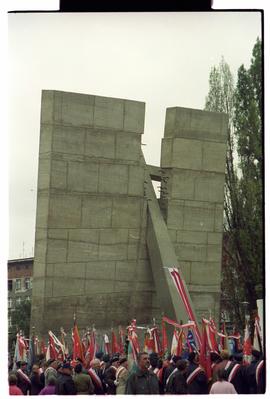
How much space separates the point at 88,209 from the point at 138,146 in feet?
4.17

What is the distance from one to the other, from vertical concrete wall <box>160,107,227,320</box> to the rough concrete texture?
2 cm

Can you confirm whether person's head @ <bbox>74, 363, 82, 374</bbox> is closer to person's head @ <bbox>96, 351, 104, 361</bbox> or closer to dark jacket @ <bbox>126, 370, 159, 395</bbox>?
dark jacket @ <bbox>126, 370, 159, 395</bbox>

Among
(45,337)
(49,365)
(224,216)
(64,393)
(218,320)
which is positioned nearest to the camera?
(64,393)

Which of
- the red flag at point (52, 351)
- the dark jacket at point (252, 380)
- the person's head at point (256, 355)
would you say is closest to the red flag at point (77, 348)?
the red flag at point (52, 351)

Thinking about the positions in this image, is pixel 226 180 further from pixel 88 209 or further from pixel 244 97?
pixel 88 209

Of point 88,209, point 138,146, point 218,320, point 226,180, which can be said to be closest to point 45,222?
point 88,209

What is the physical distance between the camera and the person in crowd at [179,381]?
1378 cm

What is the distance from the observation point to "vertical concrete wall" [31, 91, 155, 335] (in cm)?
1700

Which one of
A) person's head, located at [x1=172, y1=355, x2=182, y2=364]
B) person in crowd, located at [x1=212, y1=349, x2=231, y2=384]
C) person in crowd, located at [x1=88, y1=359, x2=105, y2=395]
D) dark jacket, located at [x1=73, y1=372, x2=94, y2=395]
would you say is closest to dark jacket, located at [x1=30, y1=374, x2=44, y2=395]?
person in crowd, located at [x1=88, y1=359, x2=105, y2=395]

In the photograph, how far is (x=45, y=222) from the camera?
55.9ft

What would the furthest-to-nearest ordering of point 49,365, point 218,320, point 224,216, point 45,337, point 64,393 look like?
point 224,216 → point 218,320 → point 45,337 → point 49,365 → point 64,393

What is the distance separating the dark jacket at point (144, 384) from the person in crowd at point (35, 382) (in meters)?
1.92

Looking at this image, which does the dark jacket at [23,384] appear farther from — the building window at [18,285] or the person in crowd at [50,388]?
the building window at [18,285]

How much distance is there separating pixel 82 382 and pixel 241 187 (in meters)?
6.73
